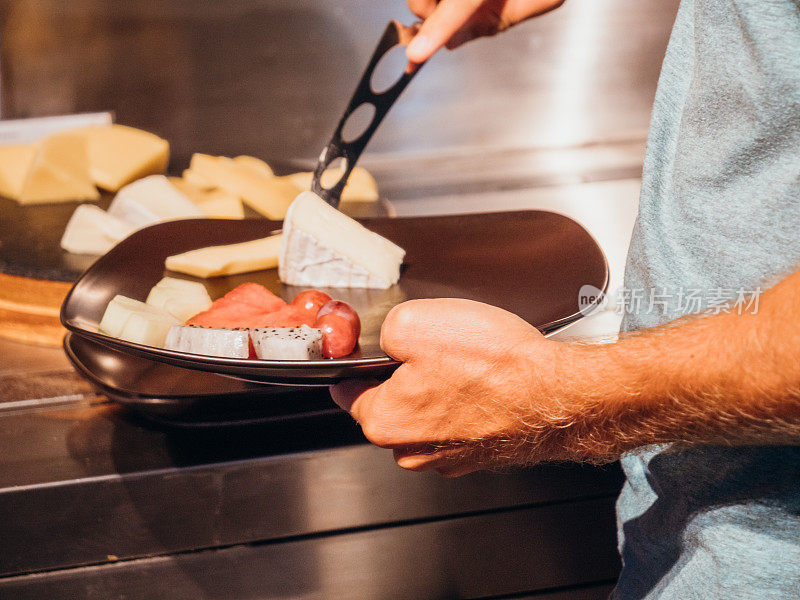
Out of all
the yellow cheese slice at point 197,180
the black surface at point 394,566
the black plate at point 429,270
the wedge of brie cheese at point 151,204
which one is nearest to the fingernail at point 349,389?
Answer: the black plate at point 429,270

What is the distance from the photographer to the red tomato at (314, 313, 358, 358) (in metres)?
A: 0.83

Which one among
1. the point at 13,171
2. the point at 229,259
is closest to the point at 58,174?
the point at 13,171

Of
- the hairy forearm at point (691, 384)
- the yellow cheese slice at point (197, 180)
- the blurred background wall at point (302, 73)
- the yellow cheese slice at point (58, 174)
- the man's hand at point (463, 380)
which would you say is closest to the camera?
the hairy forearm at point (691, 384)

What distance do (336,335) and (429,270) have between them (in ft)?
1.00

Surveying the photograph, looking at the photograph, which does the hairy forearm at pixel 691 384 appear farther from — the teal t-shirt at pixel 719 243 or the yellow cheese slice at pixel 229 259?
the yellow cheese slice at pixel 229 259

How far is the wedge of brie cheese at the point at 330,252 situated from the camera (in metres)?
1.03

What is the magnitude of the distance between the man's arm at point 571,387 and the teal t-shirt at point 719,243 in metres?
0.12

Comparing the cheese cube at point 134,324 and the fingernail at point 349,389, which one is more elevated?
the fingernail at point 349,389

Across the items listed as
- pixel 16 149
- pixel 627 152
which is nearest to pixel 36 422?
pixel 16 149

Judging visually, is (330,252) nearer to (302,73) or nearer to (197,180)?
(197,180)

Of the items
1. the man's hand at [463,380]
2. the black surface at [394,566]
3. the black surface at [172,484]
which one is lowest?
the black surface at [394,566]

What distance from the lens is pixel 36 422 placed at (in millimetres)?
976

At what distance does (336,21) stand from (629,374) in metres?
1.35

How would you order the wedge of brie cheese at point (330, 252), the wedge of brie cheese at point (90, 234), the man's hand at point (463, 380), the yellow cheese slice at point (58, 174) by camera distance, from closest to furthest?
the man's hand at point (463, 380)
the wedge of brie cheese at point (330, 252)
the wedge of brie cheese at point (90, 234)
the yellow cheese slice at point (58, 174)
